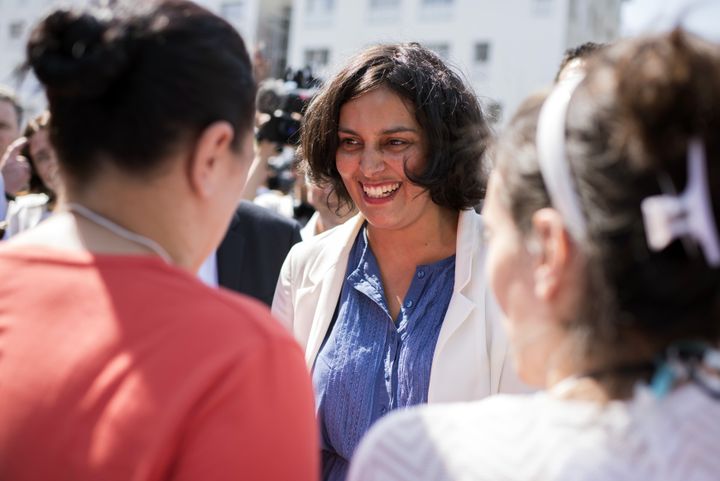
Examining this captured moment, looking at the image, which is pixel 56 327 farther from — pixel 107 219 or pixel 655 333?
pixel 655 333

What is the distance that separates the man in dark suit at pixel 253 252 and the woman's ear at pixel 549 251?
77.8 inches

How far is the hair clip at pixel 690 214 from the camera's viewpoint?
87 cm

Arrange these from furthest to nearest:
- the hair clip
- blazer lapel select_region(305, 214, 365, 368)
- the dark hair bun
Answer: blazer lapel select_region(305, 214, 365, 368)
the dark hair bun
the hair clip

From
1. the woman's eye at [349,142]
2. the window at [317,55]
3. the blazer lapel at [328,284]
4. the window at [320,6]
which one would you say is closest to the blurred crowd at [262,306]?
the blazer lapel at [328,284]

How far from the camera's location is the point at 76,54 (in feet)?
3.65

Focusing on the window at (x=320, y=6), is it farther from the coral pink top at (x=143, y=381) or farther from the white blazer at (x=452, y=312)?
the coral pink top at (x=143, y=381)

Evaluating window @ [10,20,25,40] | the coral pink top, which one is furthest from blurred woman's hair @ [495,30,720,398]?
window @ [10,20,25,40]

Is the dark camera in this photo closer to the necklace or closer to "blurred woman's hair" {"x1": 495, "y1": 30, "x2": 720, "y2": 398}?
the necklace

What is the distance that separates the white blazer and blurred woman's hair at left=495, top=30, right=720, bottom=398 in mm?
1082

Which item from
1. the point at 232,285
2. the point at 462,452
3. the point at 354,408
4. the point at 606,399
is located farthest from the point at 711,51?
Result: the point at 232,285

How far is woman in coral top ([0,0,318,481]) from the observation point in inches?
39.5

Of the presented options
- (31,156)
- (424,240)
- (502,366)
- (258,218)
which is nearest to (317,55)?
(31,156)

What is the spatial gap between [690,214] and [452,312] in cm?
131

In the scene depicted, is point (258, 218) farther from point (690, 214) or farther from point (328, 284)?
point (690, 214)
